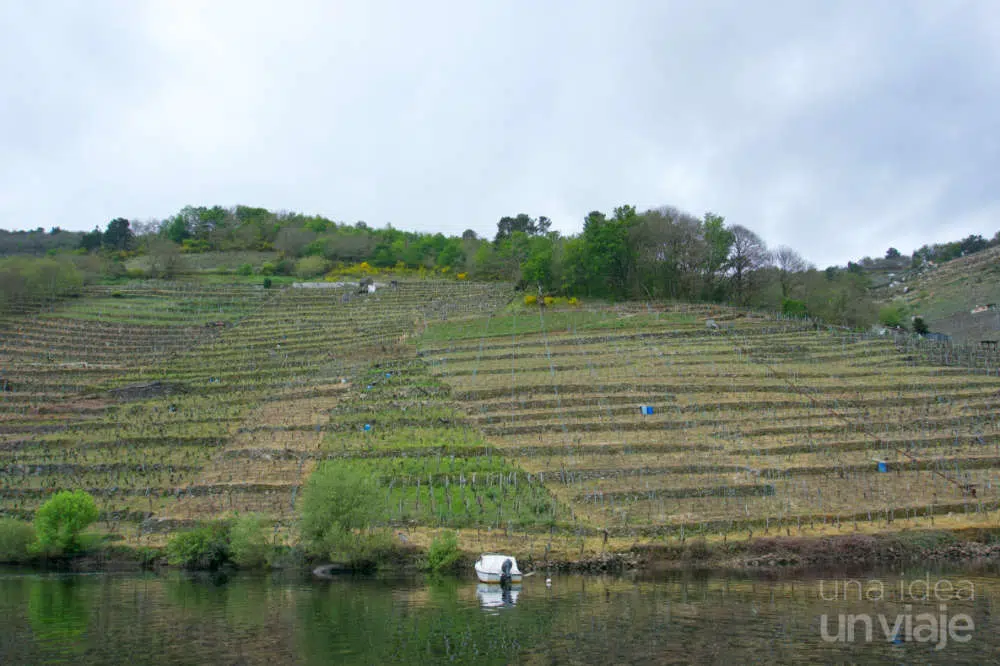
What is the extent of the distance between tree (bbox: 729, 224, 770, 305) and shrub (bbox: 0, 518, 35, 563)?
212 ft

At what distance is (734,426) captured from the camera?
46.9 metres

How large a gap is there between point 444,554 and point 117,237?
109528 mm

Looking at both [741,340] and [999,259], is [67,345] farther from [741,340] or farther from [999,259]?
[999,259]

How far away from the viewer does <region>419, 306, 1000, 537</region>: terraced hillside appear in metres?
39.1

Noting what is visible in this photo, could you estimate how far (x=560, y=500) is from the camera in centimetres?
3978

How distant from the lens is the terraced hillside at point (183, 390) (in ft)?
145

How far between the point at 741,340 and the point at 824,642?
4349 centimetres

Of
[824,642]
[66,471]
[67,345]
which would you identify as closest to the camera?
[824,642]

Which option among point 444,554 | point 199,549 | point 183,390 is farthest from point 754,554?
point 183,390

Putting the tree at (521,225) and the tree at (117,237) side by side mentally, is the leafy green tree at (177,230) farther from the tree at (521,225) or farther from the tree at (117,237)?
the tree at (521,225)

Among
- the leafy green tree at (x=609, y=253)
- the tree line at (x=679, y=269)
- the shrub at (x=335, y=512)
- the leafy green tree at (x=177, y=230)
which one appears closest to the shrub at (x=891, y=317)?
the tree line at (x=679, y=269)

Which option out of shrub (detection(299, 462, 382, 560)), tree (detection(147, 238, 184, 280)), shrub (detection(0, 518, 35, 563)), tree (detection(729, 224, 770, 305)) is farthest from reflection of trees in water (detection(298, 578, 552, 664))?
tree (detection(147, 238, 184, 280))

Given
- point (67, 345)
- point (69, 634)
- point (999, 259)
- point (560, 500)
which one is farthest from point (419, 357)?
point (999, 259)

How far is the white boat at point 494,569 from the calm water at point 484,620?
87cm
